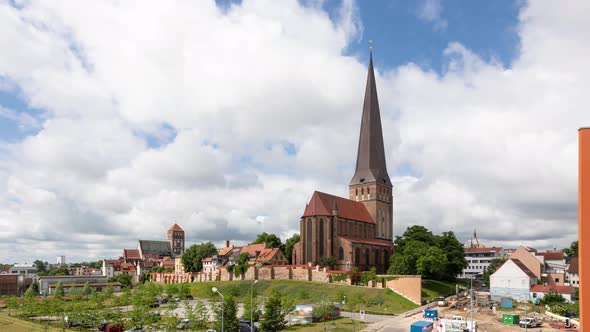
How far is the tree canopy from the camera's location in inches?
3221

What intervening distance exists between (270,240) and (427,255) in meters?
43.9

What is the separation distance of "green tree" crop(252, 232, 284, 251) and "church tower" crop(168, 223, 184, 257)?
80.8 metres

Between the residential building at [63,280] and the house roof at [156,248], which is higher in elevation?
the house roof at [156,248]

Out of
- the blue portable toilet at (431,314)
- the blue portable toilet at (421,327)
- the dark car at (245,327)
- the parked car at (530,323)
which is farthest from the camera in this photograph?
the blue portable toilet at (431,314)

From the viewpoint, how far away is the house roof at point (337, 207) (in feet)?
321

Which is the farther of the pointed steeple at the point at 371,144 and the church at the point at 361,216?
the pointed steeple at the point at 371,144

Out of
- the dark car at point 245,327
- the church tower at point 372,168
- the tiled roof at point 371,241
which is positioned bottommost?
the dark car at point 245,327

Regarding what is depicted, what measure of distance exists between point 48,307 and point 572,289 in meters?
73.8

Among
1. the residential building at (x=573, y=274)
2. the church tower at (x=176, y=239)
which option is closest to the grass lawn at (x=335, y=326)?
the residential building at (x=573, y=274)

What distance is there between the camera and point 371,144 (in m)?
114

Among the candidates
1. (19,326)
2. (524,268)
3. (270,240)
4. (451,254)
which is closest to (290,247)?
(270,240)

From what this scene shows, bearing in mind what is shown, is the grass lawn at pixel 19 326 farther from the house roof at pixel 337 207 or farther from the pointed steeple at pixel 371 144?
the pointed steeple at pixel 371 144

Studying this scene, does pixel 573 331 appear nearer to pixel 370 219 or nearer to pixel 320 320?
pixel 320 320

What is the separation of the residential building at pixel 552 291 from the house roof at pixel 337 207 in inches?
1512
